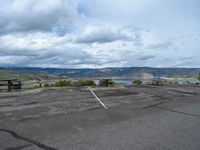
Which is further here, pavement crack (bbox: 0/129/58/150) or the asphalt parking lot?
the asphalt parking lot

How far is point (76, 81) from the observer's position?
30.2m

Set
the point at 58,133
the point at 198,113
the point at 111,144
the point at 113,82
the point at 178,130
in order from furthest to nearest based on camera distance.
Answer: the point at 113,82, the point at 198,113, the point at 178,130, the point at 58,133, the point at 111,144

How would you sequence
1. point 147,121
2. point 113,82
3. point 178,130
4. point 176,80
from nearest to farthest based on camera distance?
point 178,130
point 147,121
point 113,82
point 176,80

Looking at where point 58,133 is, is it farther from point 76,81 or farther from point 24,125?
point 76,81

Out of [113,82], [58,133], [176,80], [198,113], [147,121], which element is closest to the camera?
[58,133]

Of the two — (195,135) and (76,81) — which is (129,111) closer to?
(195,135)

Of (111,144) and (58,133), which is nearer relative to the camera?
(111,144)

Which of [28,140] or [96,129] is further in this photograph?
[96,129]

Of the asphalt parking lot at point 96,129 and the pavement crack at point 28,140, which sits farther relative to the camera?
the asphalt parking lot at point 96,129

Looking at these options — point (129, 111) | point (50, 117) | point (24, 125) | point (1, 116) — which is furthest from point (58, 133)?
point (129, 111)

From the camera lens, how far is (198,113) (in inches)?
432

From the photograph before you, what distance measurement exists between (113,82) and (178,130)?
2240 centimetres

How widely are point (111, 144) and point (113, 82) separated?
23944 millimetres

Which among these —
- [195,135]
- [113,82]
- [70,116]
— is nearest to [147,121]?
[195,135]
